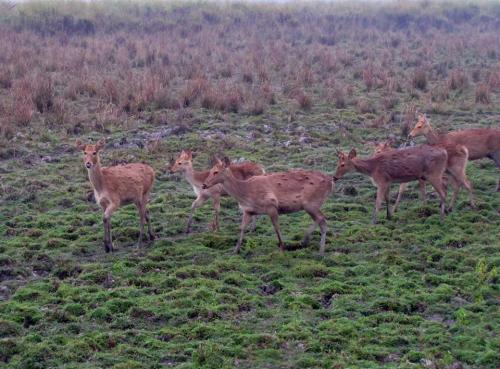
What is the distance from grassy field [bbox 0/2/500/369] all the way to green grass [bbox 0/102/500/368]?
3cm

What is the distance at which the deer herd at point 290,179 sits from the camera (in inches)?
477

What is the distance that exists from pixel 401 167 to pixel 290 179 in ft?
7.68

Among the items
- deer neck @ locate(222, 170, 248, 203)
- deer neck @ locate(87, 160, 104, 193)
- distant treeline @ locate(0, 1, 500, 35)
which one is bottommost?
distant treeline @ locate(0, 1, 500, 35)

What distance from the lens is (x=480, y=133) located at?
14812 millimetres

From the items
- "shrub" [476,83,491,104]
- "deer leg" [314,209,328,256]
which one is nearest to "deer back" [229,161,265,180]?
"deer leg" [314,209,328,256]

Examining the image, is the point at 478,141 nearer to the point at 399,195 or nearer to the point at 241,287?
the point at 399,195

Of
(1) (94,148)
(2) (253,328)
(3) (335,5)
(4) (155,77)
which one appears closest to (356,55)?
(4) (155,77)

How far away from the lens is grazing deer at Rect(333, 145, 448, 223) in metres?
13.6

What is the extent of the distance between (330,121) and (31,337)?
11.6 meters

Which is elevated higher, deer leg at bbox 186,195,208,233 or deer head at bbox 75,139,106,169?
deer head at bbox 75,139,106,169

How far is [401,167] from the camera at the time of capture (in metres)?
13.6

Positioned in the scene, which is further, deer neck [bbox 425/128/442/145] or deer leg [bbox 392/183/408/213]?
deer neck [bbox 425/128/442/145]

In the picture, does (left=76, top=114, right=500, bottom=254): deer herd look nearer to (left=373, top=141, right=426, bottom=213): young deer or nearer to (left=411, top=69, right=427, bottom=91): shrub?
(left=373, top=141, right=426, bottom=213): young deer

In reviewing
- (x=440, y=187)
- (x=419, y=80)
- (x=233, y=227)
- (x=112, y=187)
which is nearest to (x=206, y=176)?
(x=233, y=227)
